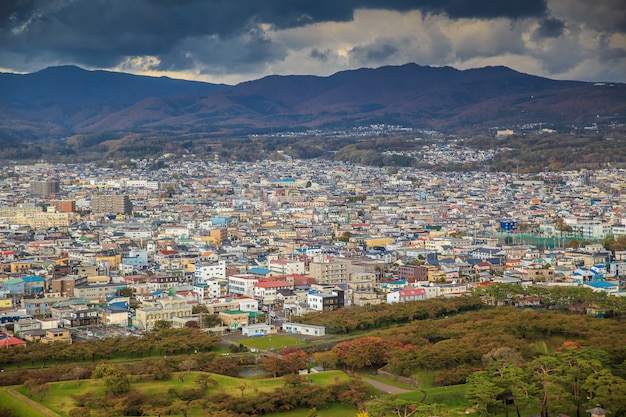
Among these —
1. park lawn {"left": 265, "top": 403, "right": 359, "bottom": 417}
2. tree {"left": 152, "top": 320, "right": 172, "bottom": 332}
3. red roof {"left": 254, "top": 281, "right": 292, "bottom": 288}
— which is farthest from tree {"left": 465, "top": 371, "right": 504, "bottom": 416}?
red roof {"left": 254, "top": 281, "right": 292, "bottom": 288}

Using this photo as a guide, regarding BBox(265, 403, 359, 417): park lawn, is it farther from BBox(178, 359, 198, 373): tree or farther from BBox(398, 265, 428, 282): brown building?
BBox(398, 265, 428, 282): brown building

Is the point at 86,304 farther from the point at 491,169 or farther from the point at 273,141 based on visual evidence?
the point at 273,141

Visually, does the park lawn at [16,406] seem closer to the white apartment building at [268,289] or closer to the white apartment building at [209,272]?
the white apartment building at [268,289]

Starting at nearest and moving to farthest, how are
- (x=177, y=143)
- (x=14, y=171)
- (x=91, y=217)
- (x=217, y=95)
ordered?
(x=91, y=217)
(x=14, y=171)
(x=177, y=143)
(x=217, y=95)

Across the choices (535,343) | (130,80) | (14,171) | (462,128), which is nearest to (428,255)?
(535,343)

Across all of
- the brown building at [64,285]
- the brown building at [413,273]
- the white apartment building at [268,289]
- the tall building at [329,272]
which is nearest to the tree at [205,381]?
the white apartment building at [268,289]

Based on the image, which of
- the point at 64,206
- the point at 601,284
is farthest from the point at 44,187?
the point at 601,284
